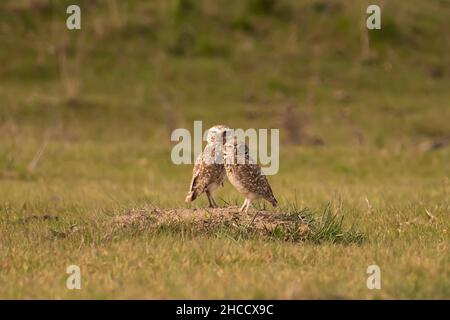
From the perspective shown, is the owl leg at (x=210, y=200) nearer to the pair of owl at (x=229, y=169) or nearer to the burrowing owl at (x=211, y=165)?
the pair of owl at (x=229, y=169)

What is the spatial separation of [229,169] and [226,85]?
15085 mm

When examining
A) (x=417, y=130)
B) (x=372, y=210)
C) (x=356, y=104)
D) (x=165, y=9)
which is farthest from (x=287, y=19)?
(x=372, y=210)

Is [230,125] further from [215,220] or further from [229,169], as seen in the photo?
[215,220]

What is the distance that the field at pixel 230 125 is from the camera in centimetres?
662

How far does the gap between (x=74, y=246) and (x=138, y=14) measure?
61.7ft

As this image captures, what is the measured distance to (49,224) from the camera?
8797 mm

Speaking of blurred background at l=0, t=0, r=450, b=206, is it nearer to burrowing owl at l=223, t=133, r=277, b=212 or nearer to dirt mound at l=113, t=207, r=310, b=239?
dirt mound at l=113, t=207, r=310, b=239

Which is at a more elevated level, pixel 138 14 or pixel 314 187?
pixel 138 14

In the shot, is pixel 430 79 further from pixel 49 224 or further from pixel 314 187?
pixel 49 224

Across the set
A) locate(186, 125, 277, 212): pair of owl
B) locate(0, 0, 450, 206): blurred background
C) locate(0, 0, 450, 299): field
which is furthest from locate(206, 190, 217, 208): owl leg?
locate(0, 0, 450, 206): blurred background

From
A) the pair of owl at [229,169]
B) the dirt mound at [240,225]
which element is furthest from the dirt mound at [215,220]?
the pair of owl at [229,169]

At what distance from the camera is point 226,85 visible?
74.8ft

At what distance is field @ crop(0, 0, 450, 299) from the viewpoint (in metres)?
6.62

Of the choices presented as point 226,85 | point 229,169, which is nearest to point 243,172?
point 229,169
